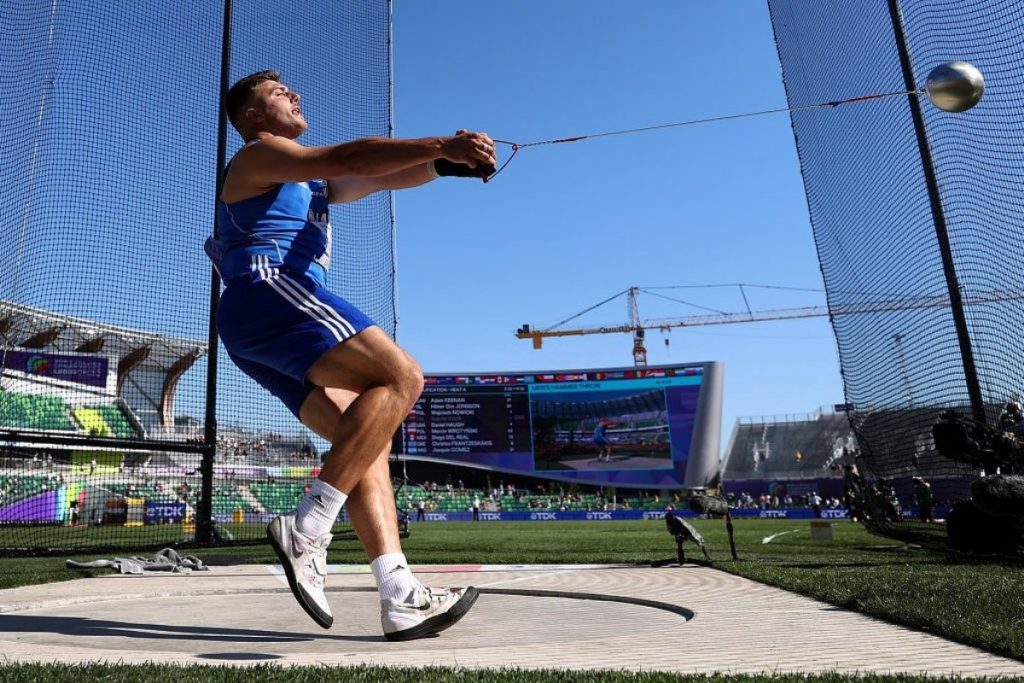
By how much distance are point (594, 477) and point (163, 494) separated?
47.4 m

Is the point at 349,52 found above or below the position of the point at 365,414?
above

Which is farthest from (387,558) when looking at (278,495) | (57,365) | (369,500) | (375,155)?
(57,365)

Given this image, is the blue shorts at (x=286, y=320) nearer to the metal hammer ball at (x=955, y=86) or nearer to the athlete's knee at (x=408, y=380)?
the athlete's knee at (x=408, y=380)

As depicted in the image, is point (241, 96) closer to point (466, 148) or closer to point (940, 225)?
point (466, 148)

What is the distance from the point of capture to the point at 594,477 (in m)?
57.6

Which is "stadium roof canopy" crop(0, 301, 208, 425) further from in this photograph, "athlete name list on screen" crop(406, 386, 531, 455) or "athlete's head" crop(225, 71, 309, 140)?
"athlete name list on screen" crop(406, 386, 531, 455)

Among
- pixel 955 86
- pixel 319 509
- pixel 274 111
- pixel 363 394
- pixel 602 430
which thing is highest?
pixel 602 430

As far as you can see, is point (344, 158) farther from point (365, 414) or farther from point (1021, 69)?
point (1021, 69)

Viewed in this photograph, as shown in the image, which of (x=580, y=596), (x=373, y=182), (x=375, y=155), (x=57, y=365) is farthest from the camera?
(x=57, y=365)

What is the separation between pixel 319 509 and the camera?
246 centimetres

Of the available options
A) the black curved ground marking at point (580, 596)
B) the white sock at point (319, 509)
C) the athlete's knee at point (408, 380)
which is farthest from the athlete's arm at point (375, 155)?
the black curved ground marking at point (580, 596)

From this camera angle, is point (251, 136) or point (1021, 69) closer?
point (251, 136)

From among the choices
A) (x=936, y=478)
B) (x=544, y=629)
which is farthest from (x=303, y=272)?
(x=936, y=478)

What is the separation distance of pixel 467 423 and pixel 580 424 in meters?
8.73
